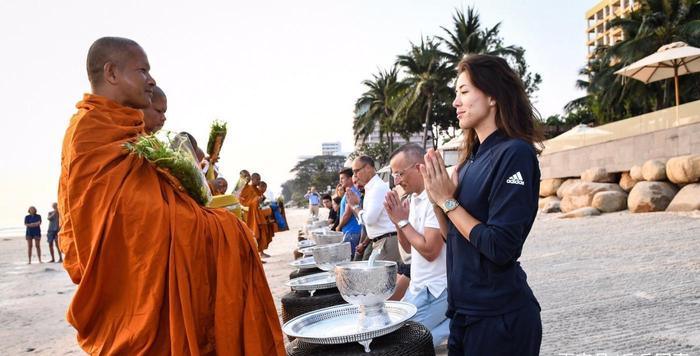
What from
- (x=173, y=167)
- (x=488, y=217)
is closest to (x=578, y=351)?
(x=488, y=217)

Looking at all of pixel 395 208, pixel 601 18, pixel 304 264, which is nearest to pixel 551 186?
pixel 304 264

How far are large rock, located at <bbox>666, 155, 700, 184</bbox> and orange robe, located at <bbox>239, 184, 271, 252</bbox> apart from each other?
1042cm

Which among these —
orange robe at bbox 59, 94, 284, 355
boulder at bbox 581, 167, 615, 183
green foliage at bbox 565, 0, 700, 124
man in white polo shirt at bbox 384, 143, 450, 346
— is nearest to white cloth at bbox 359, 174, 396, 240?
man in white polo shirt at bbox 384, 143, 450, 346

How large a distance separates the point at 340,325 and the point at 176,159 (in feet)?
3.63

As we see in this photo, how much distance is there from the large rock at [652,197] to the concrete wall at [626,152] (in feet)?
4.60

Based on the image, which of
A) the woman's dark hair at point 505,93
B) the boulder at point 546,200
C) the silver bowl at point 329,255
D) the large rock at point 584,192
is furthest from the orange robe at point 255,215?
the boulder at point 546,200

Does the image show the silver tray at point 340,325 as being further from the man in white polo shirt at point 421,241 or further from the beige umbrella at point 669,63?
the beige umbrella at point 669,63

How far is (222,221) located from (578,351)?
3.04m

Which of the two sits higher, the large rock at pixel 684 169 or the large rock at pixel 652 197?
the large rock at pixel 684 169

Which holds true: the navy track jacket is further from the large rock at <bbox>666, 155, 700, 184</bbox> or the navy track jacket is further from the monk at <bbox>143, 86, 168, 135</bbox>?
the large rock at <bbox>666, 155, 700, 184</bbox>

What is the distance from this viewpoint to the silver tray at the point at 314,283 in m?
3.44

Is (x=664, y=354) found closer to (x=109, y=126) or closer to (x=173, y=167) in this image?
(x=173, y=167)

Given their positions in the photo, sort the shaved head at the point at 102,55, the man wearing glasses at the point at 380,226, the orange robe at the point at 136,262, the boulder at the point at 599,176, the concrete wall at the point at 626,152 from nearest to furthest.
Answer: the orange robe at the point at 136,262 < the shaved head at the point at 102,55 < the man wearing glasses at the point at 380,226 < the concrete wall at the point at 626,152 < the boulder at the point at 599,176

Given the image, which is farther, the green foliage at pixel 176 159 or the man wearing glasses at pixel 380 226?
the man wearing glasses at pixel 380 226
